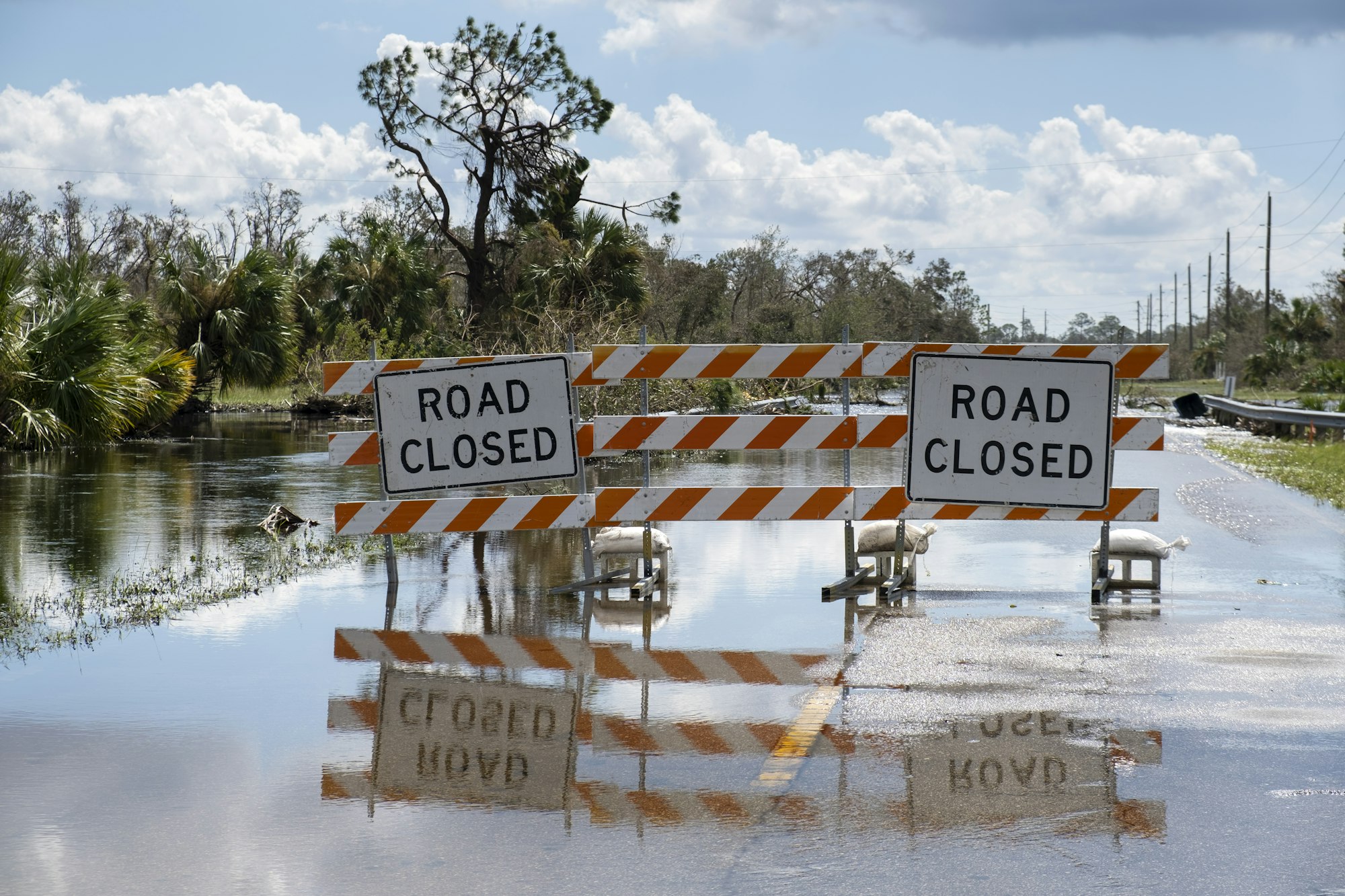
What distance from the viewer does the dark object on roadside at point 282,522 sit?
12.5m

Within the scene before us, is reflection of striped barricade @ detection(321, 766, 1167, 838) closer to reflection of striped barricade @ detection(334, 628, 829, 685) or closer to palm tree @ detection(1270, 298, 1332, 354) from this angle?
reflection of striped barricade @ detection(334, 628, 829, 685)

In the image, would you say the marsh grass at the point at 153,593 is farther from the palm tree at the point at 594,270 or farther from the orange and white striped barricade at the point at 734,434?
the palm tree at the point at 594,270

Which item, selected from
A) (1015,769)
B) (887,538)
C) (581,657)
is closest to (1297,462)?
(887,538)

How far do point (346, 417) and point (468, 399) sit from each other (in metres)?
30.3

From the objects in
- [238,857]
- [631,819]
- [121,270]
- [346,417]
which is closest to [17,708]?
[238,857]

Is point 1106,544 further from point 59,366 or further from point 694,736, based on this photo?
point 59,366

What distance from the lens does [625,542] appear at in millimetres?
9453

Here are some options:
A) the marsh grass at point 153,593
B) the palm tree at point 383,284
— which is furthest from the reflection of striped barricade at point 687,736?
the palm tree at point 383,284

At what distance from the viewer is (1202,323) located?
450 ft

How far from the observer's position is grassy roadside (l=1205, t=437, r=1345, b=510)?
16391 mm

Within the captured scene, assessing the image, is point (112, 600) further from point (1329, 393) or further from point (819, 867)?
point (1329, 393)

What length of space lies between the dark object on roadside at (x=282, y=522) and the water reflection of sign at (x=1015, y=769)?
8.23 meters

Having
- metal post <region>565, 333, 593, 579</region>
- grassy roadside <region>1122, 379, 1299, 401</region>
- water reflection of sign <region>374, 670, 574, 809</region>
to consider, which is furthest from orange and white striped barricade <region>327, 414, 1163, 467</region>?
grassy roadside <region>1122, 379, 1299, 401</region>

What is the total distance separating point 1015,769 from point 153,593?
6038mm
